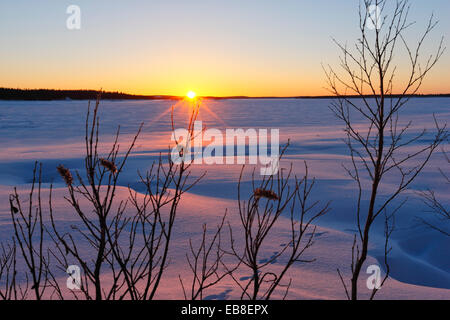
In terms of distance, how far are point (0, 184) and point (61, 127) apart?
16027mm

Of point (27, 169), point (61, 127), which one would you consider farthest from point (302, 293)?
point (61, 127)

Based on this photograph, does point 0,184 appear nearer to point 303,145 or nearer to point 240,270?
point 240,270

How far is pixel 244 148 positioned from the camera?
16.1m
